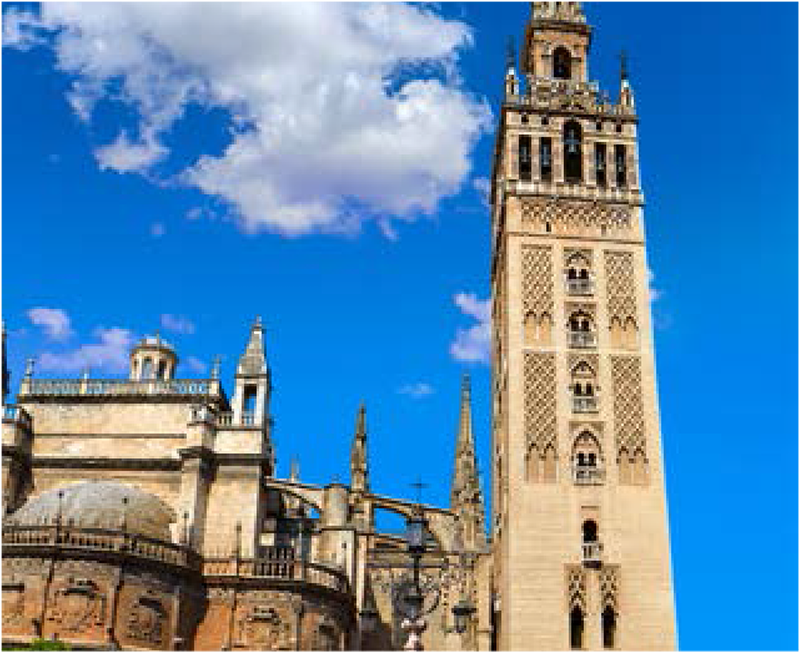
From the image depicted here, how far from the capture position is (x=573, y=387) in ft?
125

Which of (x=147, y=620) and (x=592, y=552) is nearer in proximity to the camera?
(x=147, y=620)

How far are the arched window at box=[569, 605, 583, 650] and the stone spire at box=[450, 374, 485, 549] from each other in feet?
20.7

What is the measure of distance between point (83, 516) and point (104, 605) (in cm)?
310

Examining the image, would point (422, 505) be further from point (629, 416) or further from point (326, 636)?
point (629, 416)

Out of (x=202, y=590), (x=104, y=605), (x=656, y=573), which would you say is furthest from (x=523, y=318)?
(x=104, y=605)

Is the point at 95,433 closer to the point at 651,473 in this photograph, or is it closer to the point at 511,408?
the point at 511,408

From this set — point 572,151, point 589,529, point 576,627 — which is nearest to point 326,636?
point 576,627

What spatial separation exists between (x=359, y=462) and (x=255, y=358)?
34.7ft

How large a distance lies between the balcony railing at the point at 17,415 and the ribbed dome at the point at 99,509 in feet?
→ 11.5

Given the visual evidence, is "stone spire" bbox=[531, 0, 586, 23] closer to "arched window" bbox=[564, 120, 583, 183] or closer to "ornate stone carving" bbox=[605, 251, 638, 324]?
"arched window" bbox=[564, 120, 583, 183]

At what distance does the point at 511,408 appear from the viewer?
37.5 meters

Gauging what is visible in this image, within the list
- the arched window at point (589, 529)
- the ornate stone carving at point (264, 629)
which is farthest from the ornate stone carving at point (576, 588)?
the ornate stone carving at point (264, 629)

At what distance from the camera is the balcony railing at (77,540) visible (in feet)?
97.4

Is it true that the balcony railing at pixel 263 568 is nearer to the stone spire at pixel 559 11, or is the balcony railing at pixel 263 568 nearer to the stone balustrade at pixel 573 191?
the stone balustrade at pixel 573 191
